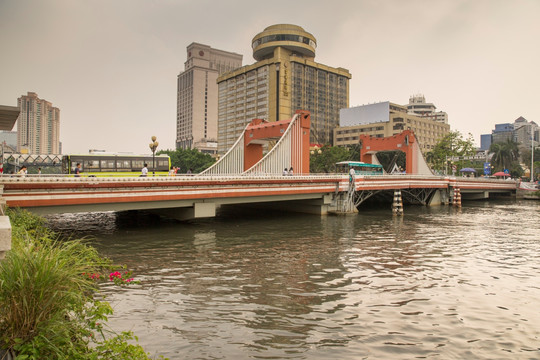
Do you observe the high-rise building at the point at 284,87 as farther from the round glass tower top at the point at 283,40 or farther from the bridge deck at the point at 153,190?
the bridge deck at the point at 153,190

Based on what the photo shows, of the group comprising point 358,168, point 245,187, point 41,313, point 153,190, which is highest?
point 358,168

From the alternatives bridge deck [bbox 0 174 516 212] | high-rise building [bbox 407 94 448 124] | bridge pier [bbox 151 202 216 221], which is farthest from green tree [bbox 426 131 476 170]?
A: high-rise building [bbox 407 94 448 124]

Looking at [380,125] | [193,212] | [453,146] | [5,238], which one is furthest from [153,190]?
[380,125]

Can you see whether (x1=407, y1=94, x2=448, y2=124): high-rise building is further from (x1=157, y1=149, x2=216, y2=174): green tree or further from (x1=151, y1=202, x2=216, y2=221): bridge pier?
(x1=151, y1=202, x2=216, y2=221): bridge pier

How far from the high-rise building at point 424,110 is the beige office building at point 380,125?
2013 inches

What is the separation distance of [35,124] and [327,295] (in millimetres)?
141723

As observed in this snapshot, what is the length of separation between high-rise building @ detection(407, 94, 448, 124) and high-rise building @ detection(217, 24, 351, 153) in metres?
57.5

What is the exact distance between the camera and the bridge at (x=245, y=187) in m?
20.8

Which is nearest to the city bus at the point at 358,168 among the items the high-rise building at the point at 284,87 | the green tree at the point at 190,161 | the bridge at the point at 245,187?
the bridge at the point at 245,187

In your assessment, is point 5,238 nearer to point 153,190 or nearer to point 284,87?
point 153,190

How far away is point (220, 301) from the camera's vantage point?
432 inches

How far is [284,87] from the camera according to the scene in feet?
389

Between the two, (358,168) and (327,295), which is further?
(358,168)

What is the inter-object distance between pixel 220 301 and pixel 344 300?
11.8ft
